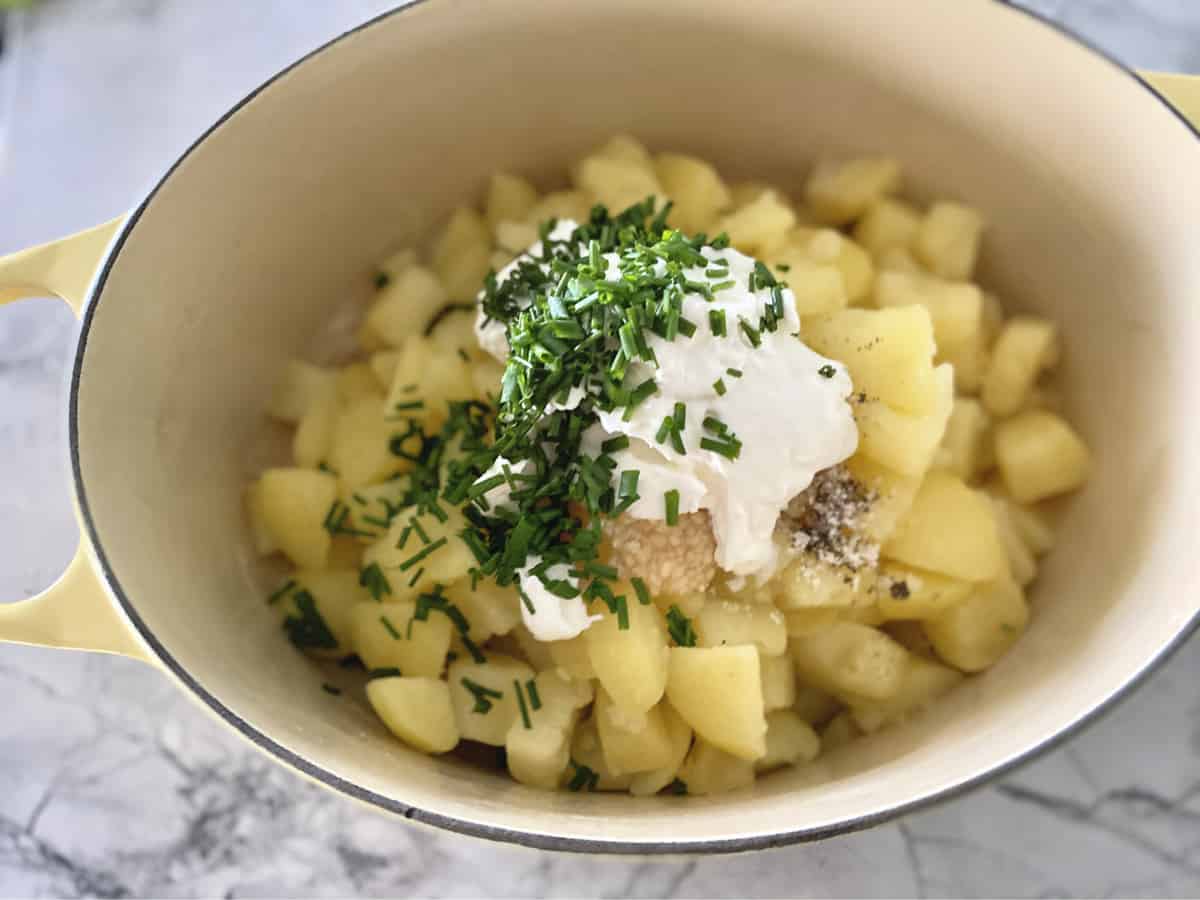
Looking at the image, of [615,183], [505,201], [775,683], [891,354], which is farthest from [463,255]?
[775,683]

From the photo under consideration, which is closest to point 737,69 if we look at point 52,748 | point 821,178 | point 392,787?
point 821,178

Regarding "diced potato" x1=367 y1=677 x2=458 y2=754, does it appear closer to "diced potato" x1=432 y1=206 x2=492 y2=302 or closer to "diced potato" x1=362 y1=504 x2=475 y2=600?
"diced potato" x1=362 y1=504 x2=475 y2=600

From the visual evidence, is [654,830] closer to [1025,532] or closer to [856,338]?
[856,338]

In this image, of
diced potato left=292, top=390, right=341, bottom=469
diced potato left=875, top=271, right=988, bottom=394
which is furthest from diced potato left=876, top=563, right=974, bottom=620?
diced potato left=292, top=390, right=341, bottom=469

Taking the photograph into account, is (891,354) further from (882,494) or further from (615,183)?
(615,183)

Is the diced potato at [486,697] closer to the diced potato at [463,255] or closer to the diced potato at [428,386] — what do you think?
the diced potato at [428,386]
